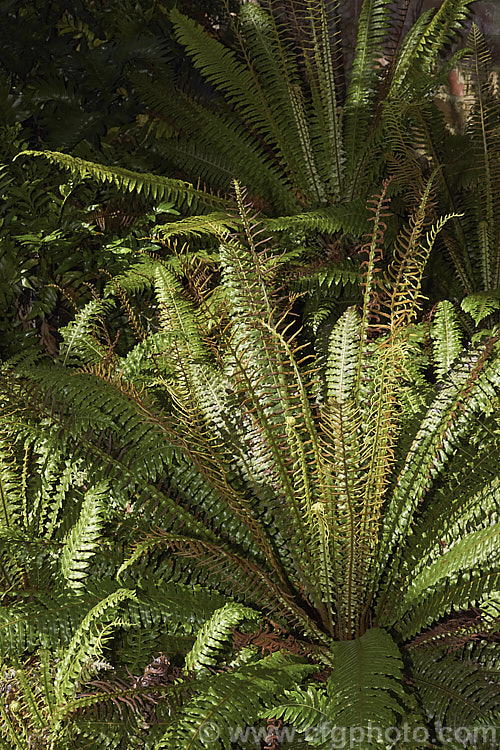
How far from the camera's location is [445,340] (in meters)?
1.52

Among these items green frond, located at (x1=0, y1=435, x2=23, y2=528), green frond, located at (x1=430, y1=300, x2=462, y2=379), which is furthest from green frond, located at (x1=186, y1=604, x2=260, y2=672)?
green frond, located at (x1=430, y1=300, x2=462, y2=379)

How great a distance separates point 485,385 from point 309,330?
726 mm

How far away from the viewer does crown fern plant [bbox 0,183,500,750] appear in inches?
41.0

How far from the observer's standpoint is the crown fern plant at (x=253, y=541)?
1042 millimetres

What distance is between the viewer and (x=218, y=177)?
7.20ft

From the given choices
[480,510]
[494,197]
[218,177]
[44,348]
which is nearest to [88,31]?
[218,177]

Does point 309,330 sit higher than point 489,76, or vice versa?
point 489,76

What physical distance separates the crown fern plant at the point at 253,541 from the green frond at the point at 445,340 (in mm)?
116

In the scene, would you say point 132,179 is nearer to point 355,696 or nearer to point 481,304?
point 481,304

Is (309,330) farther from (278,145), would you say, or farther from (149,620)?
(149,620)

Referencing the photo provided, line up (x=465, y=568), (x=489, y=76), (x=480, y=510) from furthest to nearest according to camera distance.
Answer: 1. (x=489, y=76)
2. (x=480, y=510)
3. (x=465, y=568)

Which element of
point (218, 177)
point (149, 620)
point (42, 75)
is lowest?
point (149, 620)

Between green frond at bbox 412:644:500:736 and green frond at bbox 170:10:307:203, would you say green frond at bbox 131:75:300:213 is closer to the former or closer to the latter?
green frond at bbox 170:10:307:203

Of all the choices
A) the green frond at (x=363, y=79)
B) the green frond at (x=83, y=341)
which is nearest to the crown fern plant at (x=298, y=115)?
the green frond at (x=363, y=79)
